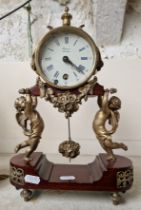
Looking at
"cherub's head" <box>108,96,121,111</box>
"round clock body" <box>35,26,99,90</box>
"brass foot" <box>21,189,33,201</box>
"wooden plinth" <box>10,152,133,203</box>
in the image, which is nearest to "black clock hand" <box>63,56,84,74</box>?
"round clock body" <box>35,26,99,90</box>

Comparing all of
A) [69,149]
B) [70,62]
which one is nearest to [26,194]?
[69,149]

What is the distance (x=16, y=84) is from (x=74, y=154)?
612 mm

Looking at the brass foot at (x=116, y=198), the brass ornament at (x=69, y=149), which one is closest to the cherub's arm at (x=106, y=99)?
the brass ornament at (x=69, y=149)

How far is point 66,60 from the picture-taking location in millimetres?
908

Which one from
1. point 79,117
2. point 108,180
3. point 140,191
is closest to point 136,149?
point 79,117

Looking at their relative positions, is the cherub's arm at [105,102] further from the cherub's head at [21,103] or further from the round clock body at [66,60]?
the cherub's head at [21,103]

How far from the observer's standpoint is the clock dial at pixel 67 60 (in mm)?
911

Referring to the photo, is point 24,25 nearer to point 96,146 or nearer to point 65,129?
point 65,129

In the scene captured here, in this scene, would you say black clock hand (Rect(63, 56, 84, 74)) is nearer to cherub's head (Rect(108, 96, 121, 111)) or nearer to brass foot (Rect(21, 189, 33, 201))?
A: cherub's head (Rect(108, 96, 121, 111))

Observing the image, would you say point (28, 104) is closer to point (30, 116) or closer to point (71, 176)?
point (30, 116)

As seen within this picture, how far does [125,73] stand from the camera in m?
1.40

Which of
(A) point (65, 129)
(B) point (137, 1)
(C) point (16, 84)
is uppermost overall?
(B) point (137, 1)

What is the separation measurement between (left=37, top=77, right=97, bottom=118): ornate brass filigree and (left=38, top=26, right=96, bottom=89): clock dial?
22 mm

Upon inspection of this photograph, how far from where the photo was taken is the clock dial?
911 mm
